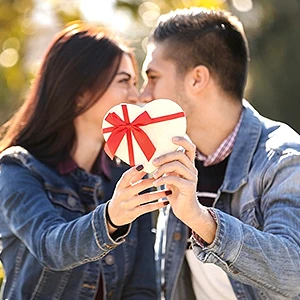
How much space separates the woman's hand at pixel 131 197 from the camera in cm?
254

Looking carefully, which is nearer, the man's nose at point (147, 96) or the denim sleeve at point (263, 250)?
the denim sleeve at point (263, 250)

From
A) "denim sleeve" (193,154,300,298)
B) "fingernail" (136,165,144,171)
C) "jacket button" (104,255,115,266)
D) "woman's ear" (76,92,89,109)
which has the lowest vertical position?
"jacket button" (104,255,115,266)

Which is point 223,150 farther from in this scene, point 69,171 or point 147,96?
point 69,171

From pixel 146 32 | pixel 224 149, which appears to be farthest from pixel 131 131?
pixel 146 32

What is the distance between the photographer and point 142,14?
5.54 m

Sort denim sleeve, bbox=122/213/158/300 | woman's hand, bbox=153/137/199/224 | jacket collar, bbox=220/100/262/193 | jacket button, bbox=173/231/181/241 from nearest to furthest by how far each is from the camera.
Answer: woman's hand, bbox=153/137/199/224 < jacket collar, bbox=220/100/262/193 < jacket button, bbox=173/231/181/241 < denim sleeve, bbox=122/213/158/300

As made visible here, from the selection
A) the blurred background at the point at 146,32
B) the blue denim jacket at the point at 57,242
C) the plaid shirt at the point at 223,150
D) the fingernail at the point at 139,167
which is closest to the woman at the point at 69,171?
the blue denim jacket at the point at 57,242

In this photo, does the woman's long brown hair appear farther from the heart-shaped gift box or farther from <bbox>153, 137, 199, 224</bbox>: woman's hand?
<bbox>153, 137, 199, 224</bbox>: woman's hand

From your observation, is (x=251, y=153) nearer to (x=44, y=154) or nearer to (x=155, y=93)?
(x=155, y=93)

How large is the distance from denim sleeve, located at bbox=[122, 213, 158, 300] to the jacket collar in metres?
0.54

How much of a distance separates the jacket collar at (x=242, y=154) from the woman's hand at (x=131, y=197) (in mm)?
559

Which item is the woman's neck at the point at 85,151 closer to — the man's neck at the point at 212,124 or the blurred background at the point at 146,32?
the man's neck at the point at 212,124

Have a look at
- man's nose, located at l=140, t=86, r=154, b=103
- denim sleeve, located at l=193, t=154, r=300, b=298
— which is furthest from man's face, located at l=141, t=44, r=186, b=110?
denim sleeve, located at l=193, t=154, r=300, b=298

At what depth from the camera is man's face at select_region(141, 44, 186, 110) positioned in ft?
11.2
